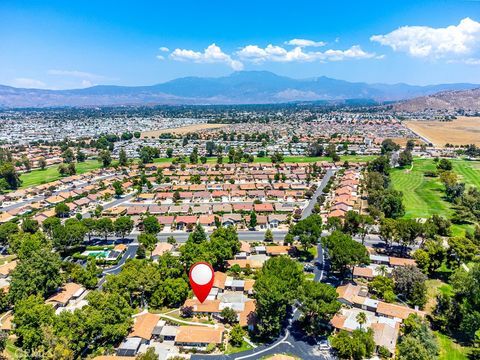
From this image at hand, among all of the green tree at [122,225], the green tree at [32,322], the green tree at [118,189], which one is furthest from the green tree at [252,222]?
the green tree at [118,189]

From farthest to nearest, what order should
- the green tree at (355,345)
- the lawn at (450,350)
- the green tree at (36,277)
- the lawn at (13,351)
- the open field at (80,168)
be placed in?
the open field at (80,168), the green tree at (36,277), the lawn at (450,350), the green tree at (355,345), the lawn at (13,351)

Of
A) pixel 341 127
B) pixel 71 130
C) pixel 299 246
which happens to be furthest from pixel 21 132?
pixel 299 246

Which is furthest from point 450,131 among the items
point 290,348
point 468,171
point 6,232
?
point 6,232

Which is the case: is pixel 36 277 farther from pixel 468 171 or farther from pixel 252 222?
pixel 468 171

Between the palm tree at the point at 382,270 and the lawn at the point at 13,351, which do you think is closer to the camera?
the lawn at the point at 13,351

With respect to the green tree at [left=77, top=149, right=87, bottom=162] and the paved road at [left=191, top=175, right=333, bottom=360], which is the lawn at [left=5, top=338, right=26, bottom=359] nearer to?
the paved road at [left=191, top=175, right=333, bottom=360]

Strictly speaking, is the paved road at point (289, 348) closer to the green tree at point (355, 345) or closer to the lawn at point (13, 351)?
the green tree at point (355, 345)
